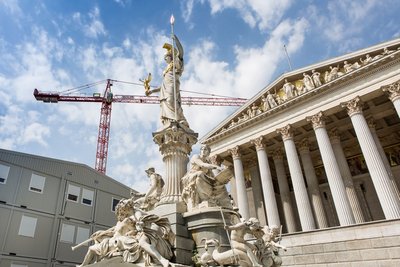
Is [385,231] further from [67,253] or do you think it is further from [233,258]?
[67,253]

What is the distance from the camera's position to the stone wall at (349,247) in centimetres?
1705

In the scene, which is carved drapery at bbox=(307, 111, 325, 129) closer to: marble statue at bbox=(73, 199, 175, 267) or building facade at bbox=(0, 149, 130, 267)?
building facade at bbox=(0, 149, 130, 267)

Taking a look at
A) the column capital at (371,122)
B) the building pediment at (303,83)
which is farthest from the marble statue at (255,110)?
the column capital at (371,122)

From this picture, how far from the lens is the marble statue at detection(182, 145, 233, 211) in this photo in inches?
306

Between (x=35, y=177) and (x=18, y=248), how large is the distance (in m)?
5.69

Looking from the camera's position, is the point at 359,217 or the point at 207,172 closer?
the point at 207,172

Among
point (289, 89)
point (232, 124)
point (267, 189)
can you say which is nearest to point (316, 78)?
point (289, 89)

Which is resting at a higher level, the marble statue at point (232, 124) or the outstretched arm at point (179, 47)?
the marble statue at point (232, 124)

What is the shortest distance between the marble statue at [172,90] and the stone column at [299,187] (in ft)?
59.4

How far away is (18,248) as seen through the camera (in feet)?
67.6

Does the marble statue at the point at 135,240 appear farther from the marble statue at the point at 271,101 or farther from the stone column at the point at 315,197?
the marble statue at the point at 271,101

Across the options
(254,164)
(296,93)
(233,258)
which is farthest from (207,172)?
(254,164)

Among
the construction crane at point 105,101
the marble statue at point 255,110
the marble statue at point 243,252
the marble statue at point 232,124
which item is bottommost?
the marble statue at point 243,252

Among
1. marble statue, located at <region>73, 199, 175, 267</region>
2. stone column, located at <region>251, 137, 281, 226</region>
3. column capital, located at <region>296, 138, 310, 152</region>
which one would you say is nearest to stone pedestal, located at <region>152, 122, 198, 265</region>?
marble statue, located at <region>73, 199, 175, 267</region>
